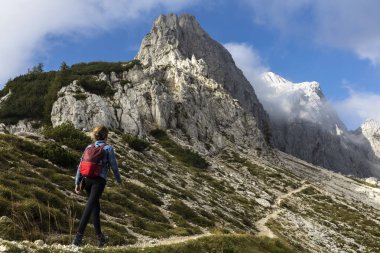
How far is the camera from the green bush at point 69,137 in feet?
142

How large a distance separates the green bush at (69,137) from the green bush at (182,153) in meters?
28.1

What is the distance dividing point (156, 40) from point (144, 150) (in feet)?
427

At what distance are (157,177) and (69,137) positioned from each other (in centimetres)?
1124

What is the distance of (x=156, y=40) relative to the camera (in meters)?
185

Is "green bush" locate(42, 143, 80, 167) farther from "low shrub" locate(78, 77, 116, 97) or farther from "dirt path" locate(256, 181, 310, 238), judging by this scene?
"low shrub" locate(78, 77, 116, 97)

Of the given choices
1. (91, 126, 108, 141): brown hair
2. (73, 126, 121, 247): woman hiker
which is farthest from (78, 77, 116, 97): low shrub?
(73, 126, 121, 247): woman hiker

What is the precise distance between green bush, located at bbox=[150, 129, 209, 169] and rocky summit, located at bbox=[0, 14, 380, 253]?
1.11 feet

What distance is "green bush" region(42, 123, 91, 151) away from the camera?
142 feet

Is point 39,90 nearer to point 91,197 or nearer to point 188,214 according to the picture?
point 188,214

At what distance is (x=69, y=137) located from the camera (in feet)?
150

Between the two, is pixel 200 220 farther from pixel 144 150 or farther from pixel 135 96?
pixel 135 96

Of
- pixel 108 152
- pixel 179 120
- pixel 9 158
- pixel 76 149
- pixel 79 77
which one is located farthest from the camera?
pixel 179 120

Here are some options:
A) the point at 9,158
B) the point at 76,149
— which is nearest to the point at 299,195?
the point at 76,149

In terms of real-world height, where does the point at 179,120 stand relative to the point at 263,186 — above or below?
above
